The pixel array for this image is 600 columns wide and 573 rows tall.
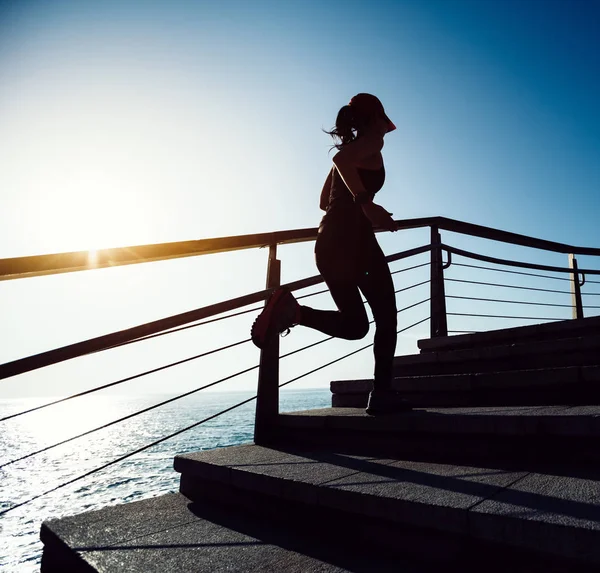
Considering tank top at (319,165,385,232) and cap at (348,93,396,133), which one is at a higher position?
cap at (348,93,396,133)

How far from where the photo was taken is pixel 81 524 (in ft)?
5.45

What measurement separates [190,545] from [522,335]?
2.77 metres

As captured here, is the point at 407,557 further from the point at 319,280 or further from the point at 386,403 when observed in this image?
the point at 319,280

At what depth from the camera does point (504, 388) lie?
7.28 feet

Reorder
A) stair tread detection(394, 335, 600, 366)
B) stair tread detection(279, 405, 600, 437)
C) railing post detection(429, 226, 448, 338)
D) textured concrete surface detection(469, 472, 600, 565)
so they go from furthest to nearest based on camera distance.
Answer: railing post detection(429, 226, 448, 338) < stair tread detection(394, 335, 600, 366) < stair tread detection(279, 405, 600, 437) < textured concrete surface detection(469, 472, 600, 565)

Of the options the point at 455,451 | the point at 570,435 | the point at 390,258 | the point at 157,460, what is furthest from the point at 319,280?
the point at 157,460

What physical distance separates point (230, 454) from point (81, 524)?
710mm

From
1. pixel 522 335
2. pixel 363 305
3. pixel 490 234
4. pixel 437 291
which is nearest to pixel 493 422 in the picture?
pixel 363 305

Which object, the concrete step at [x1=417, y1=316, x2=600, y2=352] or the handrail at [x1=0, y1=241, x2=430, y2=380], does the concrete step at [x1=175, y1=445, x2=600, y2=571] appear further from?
the concrete step at [x1=417, y1=316, x2=600, y2=352]

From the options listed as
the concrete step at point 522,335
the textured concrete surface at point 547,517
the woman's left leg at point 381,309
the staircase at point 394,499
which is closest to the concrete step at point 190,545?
the staircase at point 394,499

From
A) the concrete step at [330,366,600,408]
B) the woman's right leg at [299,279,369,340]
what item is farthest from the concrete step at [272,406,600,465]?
the woman's right leg at [299,279,369,340]

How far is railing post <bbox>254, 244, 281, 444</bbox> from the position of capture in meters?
2.48

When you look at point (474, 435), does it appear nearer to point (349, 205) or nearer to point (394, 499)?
point (394, 499)

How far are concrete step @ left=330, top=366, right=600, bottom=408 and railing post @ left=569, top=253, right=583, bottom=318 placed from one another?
139 inches
